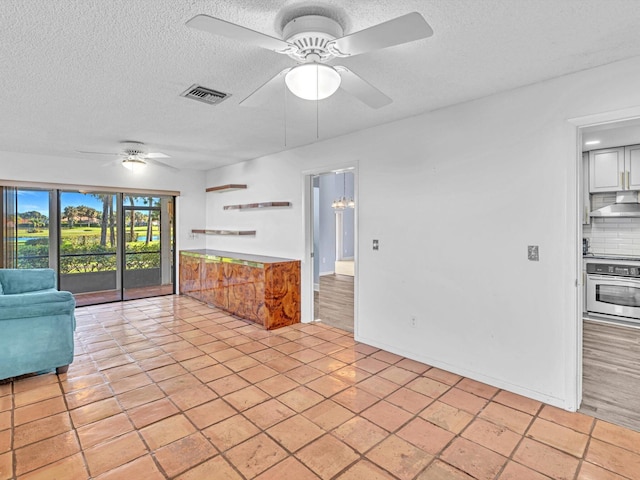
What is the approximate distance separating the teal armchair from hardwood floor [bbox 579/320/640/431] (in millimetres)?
4381

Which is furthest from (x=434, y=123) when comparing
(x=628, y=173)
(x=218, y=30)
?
(x=628, y=173)

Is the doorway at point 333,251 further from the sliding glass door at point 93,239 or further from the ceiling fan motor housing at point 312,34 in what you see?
the sliding glass door at point 93,239

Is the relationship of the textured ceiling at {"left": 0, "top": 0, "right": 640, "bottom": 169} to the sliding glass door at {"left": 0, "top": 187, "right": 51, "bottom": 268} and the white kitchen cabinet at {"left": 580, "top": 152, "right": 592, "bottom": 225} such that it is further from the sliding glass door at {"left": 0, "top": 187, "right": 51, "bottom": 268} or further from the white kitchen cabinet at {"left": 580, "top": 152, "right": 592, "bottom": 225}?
the white kitchen cabinet at {"left": 580, "top": 152, "right": 592, "bottom": 225}

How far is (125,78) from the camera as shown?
256 centimetres

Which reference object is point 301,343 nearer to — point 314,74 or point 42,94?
point 314,74

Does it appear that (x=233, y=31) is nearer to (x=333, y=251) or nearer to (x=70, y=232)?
(x=70, y=232)

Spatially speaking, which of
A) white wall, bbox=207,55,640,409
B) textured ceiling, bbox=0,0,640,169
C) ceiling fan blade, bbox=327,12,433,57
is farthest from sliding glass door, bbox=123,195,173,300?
ceiling fan blade, bbox=327,12,433,57

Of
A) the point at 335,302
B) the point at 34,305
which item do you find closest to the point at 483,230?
the point at 335,302

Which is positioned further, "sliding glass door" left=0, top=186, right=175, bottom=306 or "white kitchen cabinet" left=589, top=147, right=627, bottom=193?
"sliding glass door" left=0, top=186, right=175, bottom=306

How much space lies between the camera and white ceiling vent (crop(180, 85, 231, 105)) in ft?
9.12

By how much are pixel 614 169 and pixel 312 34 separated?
16.8ft

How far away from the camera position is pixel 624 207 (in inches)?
185

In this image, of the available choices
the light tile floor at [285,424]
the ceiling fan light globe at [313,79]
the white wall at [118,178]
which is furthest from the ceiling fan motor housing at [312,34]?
the white wall at [118,178]

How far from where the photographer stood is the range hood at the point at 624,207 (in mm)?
4629
